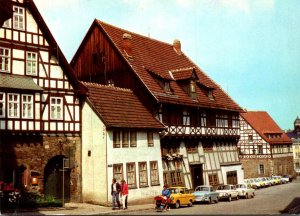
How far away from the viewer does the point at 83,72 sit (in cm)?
3941

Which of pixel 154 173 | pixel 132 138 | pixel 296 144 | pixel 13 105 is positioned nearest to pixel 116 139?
pixel 132 138

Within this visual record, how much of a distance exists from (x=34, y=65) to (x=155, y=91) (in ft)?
34.3

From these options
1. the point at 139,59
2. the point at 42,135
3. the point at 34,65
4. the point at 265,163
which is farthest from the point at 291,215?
the point at 265,163

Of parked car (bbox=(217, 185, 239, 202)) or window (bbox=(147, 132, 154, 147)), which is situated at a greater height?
window (bbox=(147, 132, 154, 147))

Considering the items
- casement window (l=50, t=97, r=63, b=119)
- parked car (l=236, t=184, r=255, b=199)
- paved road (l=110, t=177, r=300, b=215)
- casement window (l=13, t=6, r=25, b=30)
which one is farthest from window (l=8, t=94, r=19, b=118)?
parked car (l=236, t=184, r=255, b=199)

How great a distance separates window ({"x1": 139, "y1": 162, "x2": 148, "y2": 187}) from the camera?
103 feet

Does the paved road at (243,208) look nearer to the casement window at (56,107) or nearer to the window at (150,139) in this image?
the window at (150,139)

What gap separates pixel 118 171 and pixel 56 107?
6.10m

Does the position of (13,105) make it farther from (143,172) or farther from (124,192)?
(143,172)

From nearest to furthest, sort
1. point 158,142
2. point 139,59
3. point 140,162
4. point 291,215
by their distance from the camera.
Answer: point 291,215 → point 140,162 → point 158,142 → point 139,59

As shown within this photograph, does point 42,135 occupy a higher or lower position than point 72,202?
higher

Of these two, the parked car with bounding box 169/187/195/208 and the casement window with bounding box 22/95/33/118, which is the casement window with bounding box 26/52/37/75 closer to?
the casement window with bounding box 22/95/33/118

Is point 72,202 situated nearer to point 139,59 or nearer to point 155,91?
point 155,91

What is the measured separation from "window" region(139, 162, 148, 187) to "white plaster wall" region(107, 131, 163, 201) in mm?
297
